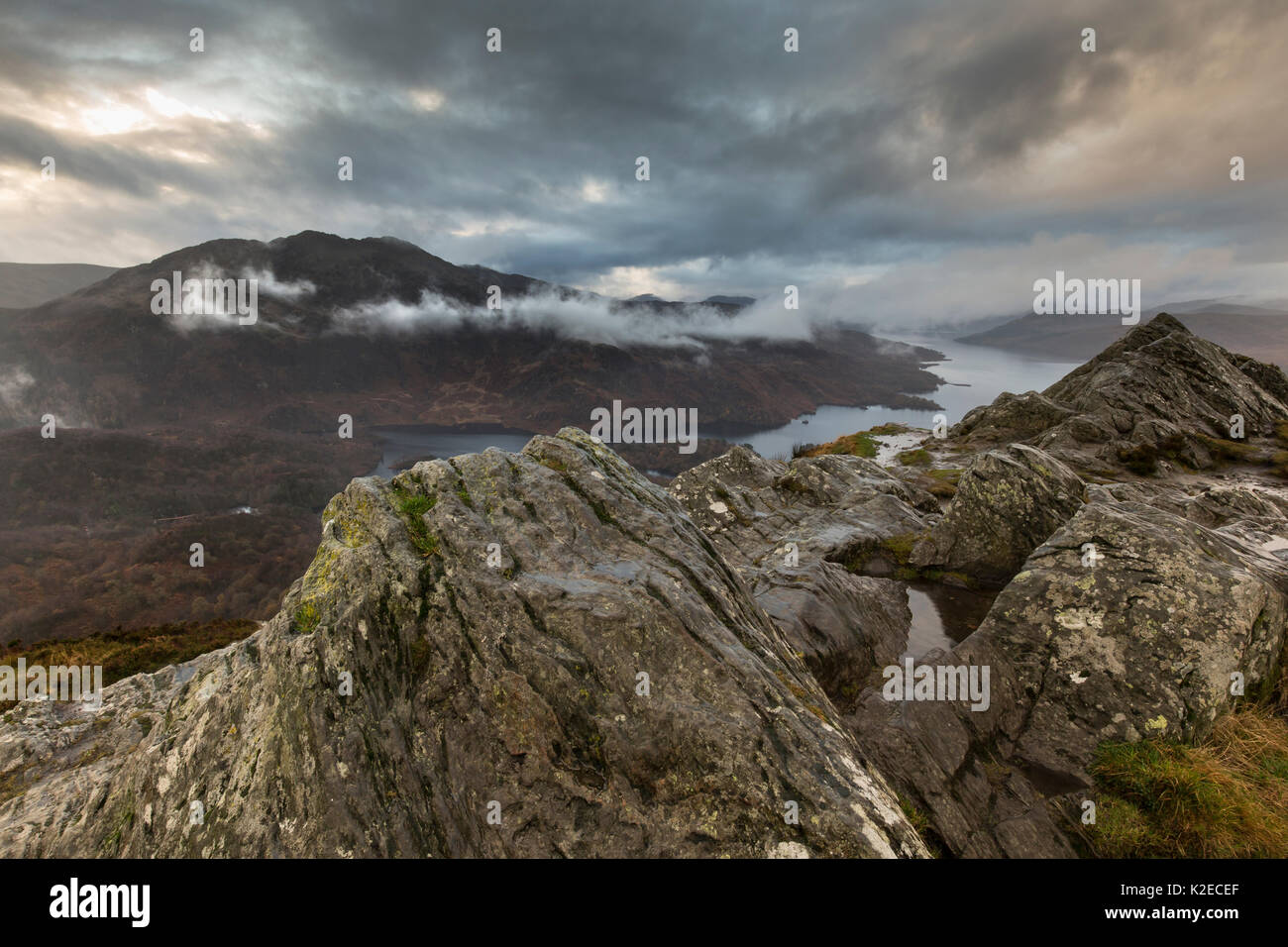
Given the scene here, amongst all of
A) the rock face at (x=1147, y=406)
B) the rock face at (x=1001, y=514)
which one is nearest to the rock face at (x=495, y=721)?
the rock face at (x=1001, y=514)

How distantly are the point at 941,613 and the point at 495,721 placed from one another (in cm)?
1532

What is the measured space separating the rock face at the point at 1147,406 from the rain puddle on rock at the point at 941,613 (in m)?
22.9

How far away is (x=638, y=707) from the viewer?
310 inches

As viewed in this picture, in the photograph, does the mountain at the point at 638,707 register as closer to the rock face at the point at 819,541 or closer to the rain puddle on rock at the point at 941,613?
the rock face at the point at 819,541

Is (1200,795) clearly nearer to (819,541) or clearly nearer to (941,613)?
(941,613)

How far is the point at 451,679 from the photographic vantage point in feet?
28.0

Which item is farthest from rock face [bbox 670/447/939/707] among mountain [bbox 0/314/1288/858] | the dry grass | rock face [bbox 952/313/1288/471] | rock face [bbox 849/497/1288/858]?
rock face [bbox 952/313/1288/471]

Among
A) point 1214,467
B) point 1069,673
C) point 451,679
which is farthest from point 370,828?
point 1214,467

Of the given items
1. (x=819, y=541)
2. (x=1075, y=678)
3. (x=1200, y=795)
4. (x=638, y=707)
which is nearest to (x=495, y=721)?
(x=638, y=707)

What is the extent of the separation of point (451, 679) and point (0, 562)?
266 meters

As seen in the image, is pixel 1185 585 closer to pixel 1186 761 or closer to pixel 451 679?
pixel 1186 761

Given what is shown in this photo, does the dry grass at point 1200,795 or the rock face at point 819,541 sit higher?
the rock face at point 819,541

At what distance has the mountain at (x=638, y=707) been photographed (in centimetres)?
740

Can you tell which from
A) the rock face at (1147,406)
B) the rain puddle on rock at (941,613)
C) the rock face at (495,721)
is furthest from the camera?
the rock face at (1147,406)
